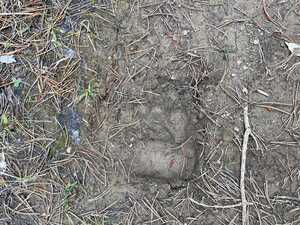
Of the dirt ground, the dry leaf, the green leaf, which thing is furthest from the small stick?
the green leaf

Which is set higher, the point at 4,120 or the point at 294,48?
the point at 294,48

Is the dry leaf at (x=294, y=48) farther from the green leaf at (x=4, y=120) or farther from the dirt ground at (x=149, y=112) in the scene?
the green leaf at (x=4, y=120)

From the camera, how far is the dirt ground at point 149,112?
231 cm

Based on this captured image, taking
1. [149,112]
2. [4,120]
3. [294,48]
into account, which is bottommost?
[4,120]

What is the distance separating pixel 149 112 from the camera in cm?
236

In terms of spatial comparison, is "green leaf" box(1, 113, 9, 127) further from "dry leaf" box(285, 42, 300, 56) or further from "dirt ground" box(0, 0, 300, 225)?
"dry leaf" box(285, 42, 300, 56)

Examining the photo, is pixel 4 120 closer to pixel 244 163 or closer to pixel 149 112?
pixel 149 112

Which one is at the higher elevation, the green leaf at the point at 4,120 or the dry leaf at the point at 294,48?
the dry leaf at the point at 294,48

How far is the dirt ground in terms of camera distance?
7.59 feet

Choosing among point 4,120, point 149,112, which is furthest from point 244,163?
point 4,120

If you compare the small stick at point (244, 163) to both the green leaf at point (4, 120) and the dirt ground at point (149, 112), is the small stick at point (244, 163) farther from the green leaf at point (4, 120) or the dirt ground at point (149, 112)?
the green leaf at point (4, 120)

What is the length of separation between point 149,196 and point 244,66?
80 cm

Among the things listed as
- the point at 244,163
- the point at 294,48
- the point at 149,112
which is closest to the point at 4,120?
the point at 149,112

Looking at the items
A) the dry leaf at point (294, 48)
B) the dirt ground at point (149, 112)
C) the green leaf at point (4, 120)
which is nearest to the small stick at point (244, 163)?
the dirt ground at point (149, 112)
